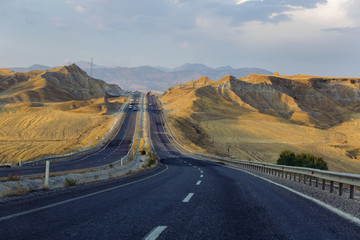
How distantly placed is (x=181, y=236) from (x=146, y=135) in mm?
68186

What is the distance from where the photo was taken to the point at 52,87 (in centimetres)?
14662

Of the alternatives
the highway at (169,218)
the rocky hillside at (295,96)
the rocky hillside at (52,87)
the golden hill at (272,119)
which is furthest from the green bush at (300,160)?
the rocky hillside at (52,87)

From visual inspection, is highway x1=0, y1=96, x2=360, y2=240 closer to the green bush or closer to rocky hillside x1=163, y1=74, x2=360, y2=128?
the green bush

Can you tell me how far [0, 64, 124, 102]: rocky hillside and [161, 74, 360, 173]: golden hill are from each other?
4532cm

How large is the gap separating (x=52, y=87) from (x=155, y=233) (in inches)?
5991

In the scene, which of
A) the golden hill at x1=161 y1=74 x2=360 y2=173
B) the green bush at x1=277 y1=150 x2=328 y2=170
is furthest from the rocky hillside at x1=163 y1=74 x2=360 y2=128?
the green bush at x1=277 y1=150 x2=328 y2=170

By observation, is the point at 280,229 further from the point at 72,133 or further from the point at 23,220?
the point at 72,133

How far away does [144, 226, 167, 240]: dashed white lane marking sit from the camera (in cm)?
521

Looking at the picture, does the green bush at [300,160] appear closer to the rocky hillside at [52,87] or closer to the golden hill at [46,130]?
the golden hill at [46,130]

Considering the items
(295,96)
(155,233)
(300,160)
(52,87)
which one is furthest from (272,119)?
(155,233)

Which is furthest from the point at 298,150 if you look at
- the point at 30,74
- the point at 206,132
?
the point at 30,74

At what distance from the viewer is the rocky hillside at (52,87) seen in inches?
5064

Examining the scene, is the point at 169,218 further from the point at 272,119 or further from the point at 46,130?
the point at 272,119

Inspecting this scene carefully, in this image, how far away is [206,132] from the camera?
8556 centimetres
